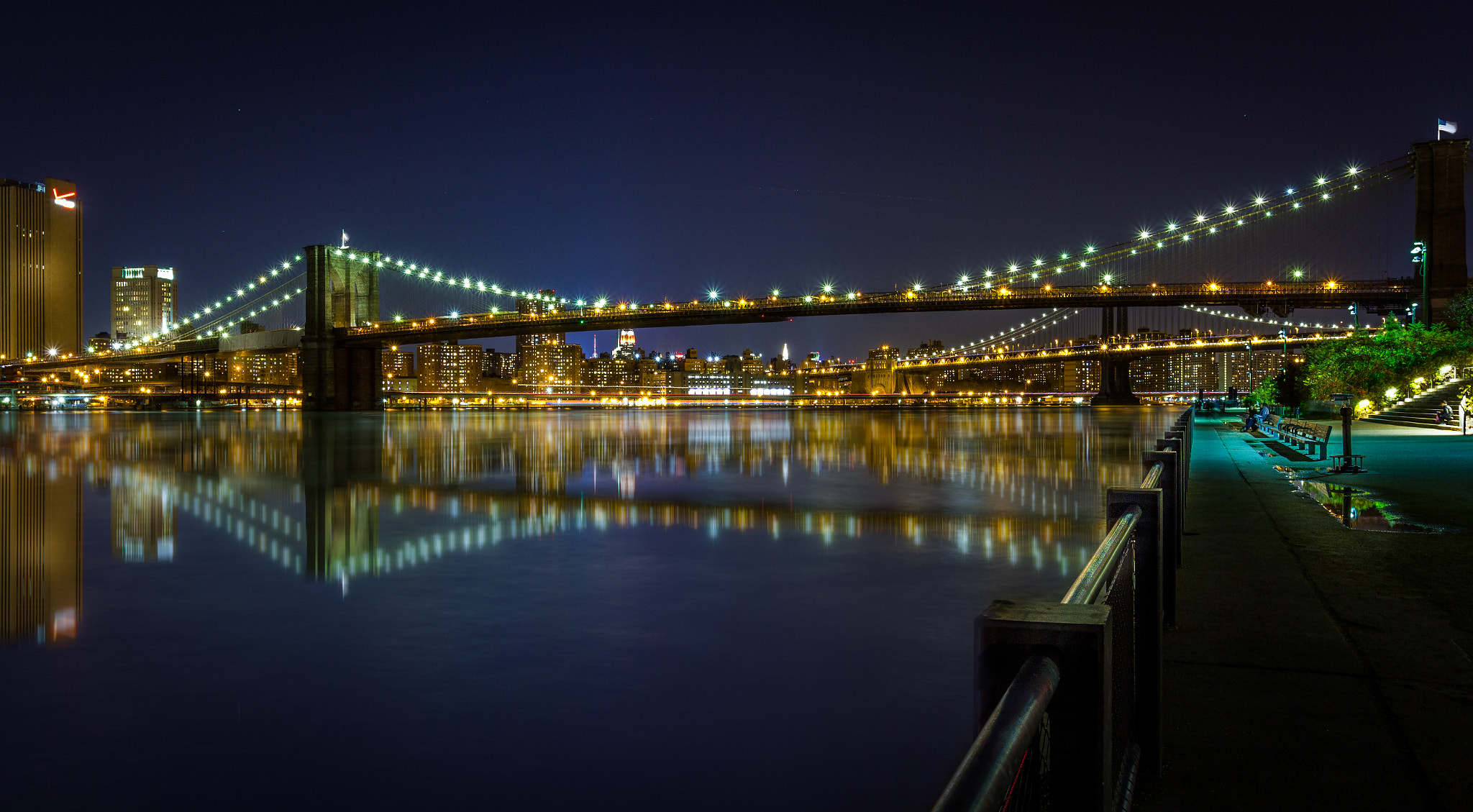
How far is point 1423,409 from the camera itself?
30.0 meters

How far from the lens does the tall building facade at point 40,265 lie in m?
162

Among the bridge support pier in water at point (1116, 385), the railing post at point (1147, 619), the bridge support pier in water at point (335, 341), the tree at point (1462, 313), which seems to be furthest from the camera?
the bridge support pier in water at point (1116, 385)

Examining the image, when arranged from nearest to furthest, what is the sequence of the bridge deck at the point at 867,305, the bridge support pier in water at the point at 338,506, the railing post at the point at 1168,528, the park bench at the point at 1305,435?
the railing post at the point at 1168,528
the bridge support pier in water at the point at 338,506
the park bench at the point at 1305,435
the bridge deck at the point at 867,305

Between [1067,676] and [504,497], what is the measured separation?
1141 cm

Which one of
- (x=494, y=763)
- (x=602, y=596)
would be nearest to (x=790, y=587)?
(x=602, y=596)

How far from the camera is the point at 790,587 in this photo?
671cm

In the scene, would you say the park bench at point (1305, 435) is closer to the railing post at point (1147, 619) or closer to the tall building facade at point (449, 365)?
the railing post at point (1147, 619)

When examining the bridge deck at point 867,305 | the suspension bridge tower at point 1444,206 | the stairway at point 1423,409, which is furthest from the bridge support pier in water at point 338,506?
the suspension bridge tower at point 1444,206

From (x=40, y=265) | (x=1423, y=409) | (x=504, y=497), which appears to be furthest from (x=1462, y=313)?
(x=40, y=265)

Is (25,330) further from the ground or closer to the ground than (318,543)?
further from the ground

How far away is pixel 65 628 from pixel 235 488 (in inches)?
355

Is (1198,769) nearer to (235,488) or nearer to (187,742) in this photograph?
(187,742)

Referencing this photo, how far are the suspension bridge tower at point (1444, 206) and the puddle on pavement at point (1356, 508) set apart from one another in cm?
4984

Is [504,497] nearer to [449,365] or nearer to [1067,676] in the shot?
[1067,676]
